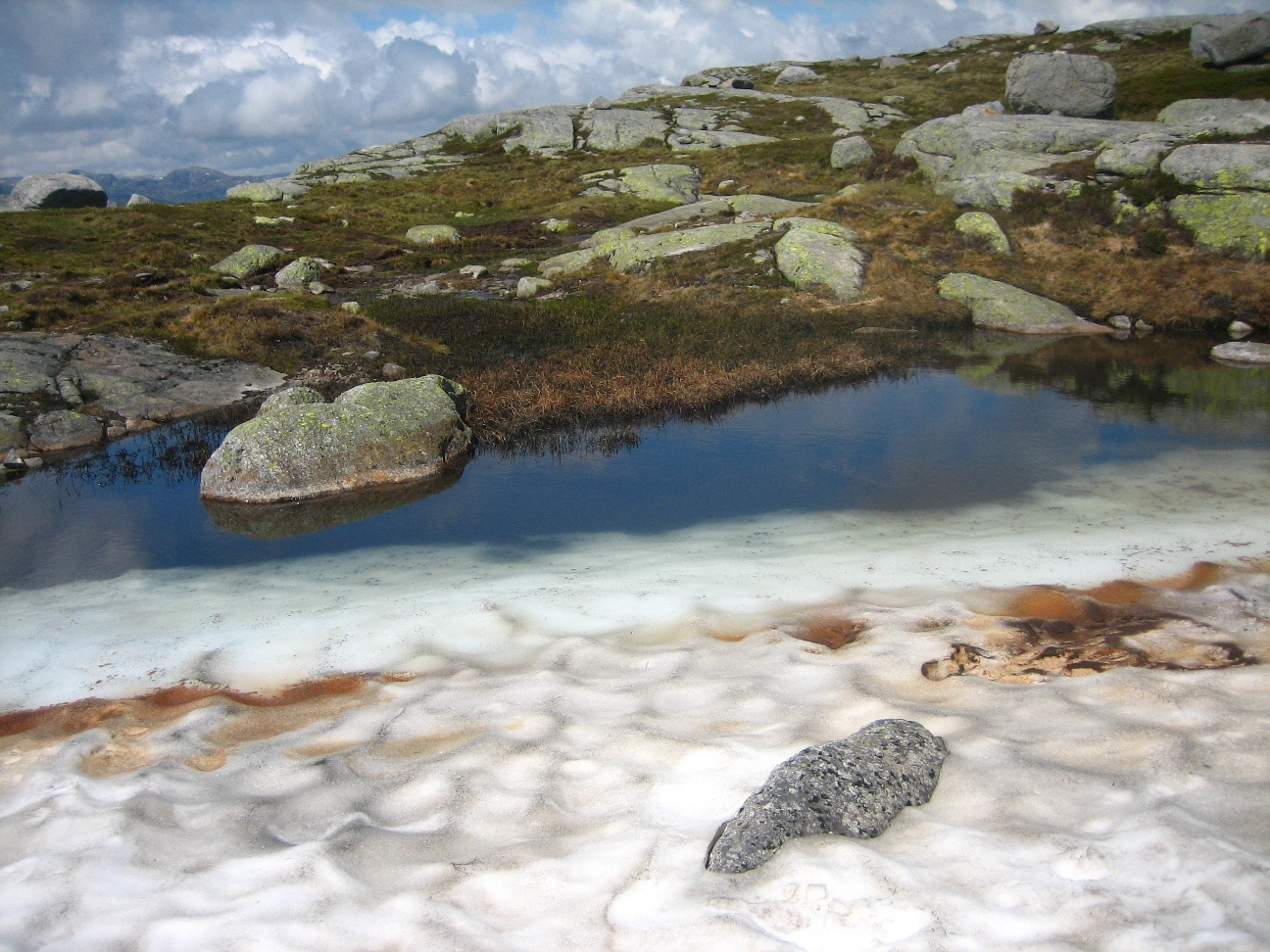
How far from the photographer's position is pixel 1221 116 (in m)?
35.9

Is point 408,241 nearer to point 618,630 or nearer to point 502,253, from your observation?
point 502,253

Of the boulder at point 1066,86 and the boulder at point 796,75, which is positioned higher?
the boulder at point 796,75

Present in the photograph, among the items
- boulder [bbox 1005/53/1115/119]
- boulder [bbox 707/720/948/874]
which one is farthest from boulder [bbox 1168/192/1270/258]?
boulder [bbox 707/720/948/874]

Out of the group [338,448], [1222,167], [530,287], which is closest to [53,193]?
[530,287]

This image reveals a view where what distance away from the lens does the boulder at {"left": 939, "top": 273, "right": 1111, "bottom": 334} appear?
84.2ft

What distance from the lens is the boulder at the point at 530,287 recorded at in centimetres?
3112

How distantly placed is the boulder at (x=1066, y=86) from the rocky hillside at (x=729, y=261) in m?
0.14

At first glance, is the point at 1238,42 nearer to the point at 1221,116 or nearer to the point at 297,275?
the point at 1221,116

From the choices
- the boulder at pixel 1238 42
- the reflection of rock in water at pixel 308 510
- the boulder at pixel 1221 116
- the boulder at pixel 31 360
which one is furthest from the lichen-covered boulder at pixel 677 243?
the boulder at pixel 1238 42

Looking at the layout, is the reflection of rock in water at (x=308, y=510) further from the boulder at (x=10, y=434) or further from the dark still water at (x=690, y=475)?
the boulder at (x=10, y=434)

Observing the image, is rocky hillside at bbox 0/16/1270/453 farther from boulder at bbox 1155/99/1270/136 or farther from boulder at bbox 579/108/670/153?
boulder at bbox 579/108/670/153

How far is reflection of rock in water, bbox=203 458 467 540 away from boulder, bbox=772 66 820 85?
103 m

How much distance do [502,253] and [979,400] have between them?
1102 inches

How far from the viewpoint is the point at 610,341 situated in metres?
23.6
